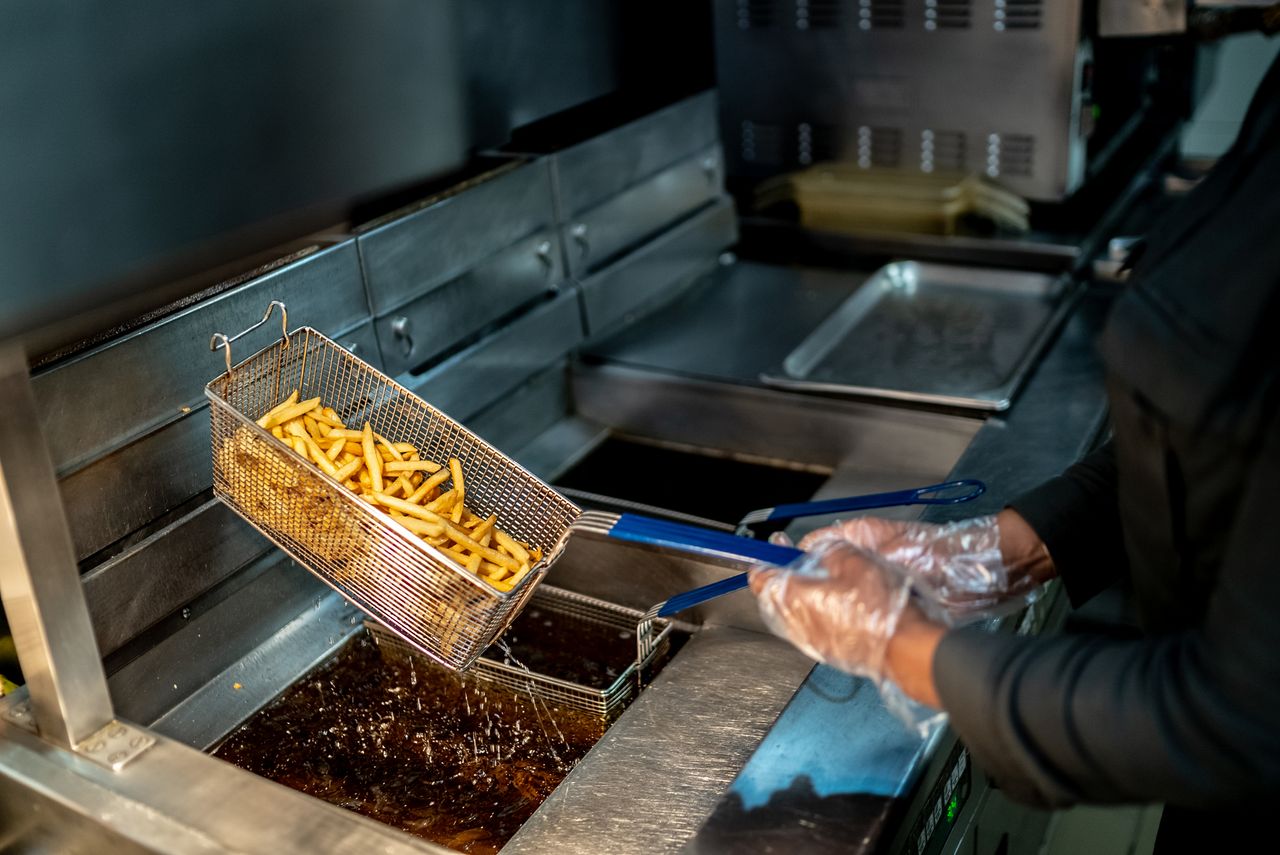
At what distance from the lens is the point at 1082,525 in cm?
133

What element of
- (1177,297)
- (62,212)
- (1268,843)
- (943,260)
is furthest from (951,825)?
(943,260)

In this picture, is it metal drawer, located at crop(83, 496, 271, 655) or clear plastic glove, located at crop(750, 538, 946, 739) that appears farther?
metal drawer, located at crop(83, 496, 271, 655)

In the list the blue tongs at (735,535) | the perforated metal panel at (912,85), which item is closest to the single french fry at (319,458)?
the blue tongs at (735,535)

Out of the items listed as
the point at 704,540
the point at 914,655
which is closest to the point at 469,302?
the point at 704,540

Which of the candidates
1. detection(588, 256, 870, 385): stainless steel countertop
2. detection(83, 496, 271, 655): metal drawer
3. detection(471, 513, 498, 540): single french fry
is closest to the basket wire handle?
detection(83, 496, 271, 655): metal drawer

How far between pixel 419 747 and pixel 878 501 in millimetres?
675

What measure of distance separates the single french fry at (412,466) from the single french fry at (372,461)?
0.01 m

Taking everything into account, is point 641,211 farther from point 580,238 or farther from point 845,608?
point 845,608

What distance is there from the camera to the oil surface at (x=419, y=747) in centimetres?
145

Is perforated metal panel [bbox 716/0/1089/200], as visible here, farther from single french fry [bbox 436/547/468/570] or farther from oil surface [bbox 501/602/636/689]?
single french fry [bbox 436/547/468/570]

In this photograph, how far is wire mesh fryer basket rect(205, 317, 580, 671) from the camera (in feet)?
4.40

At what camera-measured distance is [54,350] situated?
55.4 inches

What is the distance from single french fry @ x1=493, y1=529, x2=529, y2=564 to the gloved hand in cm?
34

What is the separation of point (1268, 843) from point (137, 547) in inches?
51.5
